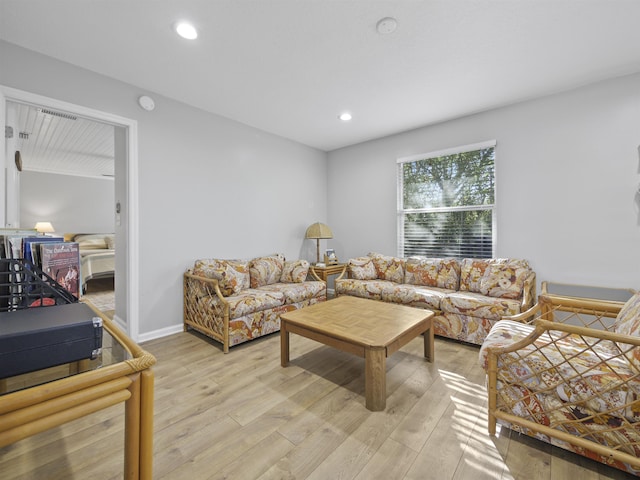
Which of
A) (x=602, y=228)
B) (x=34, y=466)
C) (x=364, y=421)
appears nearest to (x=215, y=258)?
(x=34, y=466)

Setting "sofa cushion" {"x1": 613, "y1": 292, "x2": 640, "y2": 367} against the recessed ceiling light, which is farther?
the recessed ceiling light

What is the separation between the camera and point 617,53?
229cm

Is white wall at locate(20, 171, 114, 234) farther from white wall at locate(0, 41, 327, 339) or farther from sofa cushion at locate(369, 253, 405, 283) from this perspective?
sofa cushion at locate(369, 253, 405, 283)

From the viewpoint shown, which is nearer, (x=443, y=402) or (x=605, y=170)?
(x=443, y=402)

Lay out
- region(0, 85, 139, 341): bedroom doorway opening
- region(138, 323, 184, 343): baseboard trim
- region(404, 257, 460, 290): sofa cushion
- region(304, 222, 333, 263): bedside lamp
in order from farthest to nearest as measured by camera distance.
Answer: region(304, 222, 333, 263): bedside lamp < region(404, 257, 460, 290): sofa cushion < region(138, 323, 184, 343): baseboard trim < region(0, 85, 139, 341): bedroom doorway opening

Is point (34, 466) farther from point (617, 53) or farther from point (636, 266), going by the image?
point (617, 53)

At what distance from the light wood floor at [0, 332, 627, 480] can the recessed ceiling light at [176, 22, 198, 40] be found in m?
2.58

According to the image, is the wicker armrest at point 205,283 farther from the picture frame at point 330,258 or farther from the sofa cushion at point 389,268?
the sofa cushion at point 389,268

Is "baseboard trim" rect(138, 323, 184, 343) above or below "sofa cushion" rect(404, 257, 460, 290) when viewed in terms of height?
below

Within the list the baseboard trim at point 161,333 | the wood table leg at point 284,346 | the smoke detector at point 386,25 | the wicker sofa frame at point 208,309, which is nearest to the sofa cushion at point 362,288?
the wicker sofa frame at point 208,309

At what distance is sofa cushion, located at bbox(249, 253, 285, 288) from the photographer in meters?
3.54

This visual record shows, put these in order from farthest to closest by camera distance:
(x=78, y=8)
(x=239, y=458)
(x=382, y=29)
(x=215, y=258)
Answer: (x=215, y=258) → (x=382, y=29) → (x=78, y=8) → (x=239, y=458)

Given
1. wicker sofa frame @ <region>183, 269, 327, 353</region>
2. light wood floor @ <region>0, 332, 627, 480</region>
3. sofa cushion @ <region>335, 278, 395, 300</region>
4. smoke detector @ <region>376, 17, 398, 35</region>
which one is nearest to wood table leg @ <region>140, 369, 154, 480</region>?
light wood floor @ <region>0, 332, 627, 480</region>

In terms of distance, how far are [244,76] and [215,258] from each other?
2.04 m
